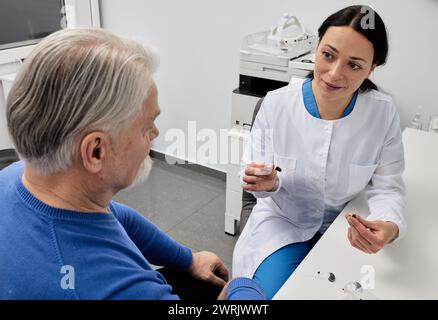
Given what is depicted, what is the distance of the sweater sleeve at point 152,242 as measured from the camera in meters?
1.12

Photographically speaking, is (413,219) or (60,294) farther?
(413,219)

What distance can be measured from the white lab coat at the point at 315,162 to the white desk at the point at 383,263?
3.3 inches

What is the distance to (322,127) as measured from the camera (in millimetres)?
1322

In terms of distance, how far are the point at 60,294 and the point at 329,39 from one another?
0.99 m

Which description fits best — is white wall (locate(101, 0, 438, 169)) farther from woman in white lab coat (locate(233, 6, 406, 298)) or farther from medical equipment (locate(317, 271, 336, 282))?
medical equipment (locate(317, 271, 336, 282))

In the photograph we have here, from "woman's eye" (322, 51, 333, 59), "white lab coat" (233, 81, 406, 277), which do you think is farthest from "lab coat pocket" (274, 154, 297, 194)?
"woman's eye" (322, 51, 333, 59)

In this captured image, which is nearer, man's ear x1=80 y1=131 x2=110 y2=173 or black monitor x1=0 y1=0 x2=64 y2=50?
man's ear x1=80 y1=131 x2=110 y2=173

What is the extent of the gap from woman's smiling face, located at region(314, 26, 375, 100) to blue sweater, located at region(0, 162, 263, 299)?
0.78 meters

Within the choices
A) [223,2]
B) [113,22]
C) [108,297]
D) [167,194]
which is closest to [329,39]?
[108,297]

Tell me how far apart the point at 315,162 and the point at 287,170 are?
99 mm

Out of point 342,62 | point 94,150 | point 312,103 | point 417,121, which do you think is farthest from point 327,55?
point 417,121

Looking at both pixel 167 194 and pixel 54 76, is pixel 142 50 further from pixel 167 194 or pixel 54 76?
pixel 167 194

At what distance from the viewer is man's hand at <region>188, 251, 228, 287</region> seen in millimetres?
1203

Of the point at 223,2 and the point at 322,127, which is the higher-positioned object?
the point at 223,2
